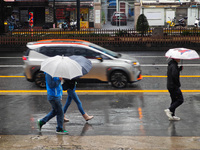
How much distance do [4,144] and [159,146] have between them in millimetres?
2941

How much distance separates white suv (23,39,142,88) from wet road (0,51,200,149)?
356 millimetres

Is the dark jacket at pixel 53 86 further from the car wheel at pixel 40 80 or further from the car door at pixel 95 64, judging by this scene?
the car wheel at pixel 40 80

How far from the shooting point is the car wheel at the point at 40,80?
12148mm

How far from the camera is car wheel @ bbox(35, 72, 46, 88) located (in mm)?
12148

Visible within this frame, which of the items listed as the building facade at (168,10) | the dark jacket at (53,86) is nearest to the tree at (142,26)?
the dark jacket at (53,86)

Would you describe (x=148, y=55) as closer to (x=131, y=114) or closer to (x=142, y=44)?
(x=142, y=44)

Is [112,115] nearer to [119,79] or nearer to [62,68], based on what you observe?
[62,68]

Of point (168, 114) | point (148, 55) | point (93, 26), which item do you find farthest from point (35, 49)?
point (93, 26)

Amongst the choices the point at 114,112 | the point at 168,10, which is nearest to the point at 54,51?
the point at 114,112

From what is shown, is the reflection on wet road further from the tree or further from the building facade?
the building facade

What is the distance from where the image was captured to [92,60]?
12.1 metres

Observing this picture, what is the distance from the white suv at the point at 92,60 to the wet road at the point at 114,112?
14.0 inches

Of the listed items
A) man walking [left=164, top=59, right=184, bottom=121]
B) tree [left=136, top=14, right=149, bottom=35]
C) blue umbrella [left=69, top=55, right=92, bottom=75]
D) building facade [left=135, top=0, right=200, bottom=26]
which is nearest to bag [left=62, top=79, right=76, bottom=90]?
blue umbrella [left=69, top=55, right=92, bottom=75]

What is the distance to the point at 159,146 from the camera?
6590mm
